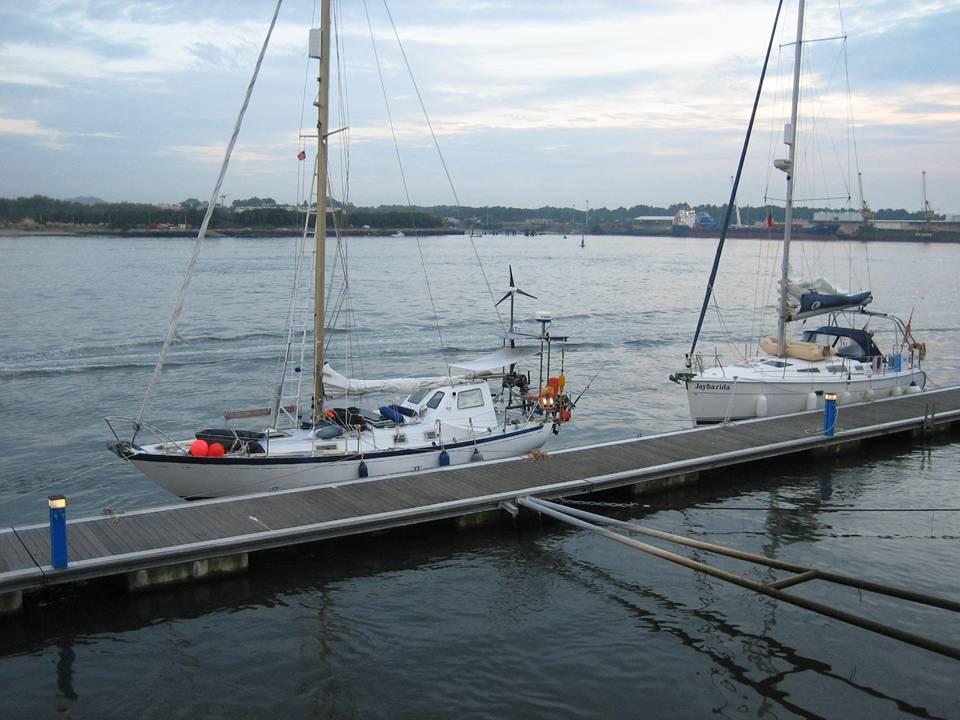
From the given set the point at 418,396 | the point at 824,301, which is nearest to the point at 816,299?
the point at 824,301

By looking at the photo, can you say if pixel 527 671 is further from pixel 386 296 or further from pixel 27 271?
pixel 27 271

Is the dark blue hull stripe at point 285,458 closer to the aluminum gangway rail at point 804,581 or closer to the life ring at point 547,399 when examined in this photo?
the life ring at point 547,399

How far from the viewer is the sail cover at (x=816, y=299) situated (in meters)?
31.1

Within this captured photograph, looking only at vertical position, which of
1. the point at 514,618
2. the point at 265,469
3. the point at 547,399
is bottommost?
the point at 514,618

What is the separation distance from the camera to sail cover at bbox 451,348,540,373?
22594 mm

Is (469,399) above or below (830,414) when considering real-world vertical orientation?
above

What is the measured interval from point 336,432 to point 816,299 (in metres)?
19.0

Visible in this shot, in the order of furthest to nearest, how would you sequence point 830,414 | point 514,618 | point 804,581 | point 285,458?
1. point 830,414
2. point 285,458
3. point 514,618
4. point 804,581

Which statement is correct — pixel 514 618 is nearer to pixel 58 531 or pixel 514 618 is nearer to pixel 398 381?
pixel 58 531

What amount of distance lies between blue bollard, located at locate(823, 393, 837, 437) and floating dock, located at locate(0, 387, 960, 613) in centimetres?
22

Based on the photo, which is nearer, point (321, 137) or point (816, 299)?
point (321, 137)

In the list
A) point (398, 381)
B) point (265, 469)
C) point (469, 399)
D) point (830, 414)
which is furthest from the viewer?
point (830, 414)

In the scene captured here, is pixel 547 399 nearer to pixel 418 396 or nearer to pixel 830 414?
pixel 418 396

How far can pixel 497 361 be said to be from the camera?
2300cm
